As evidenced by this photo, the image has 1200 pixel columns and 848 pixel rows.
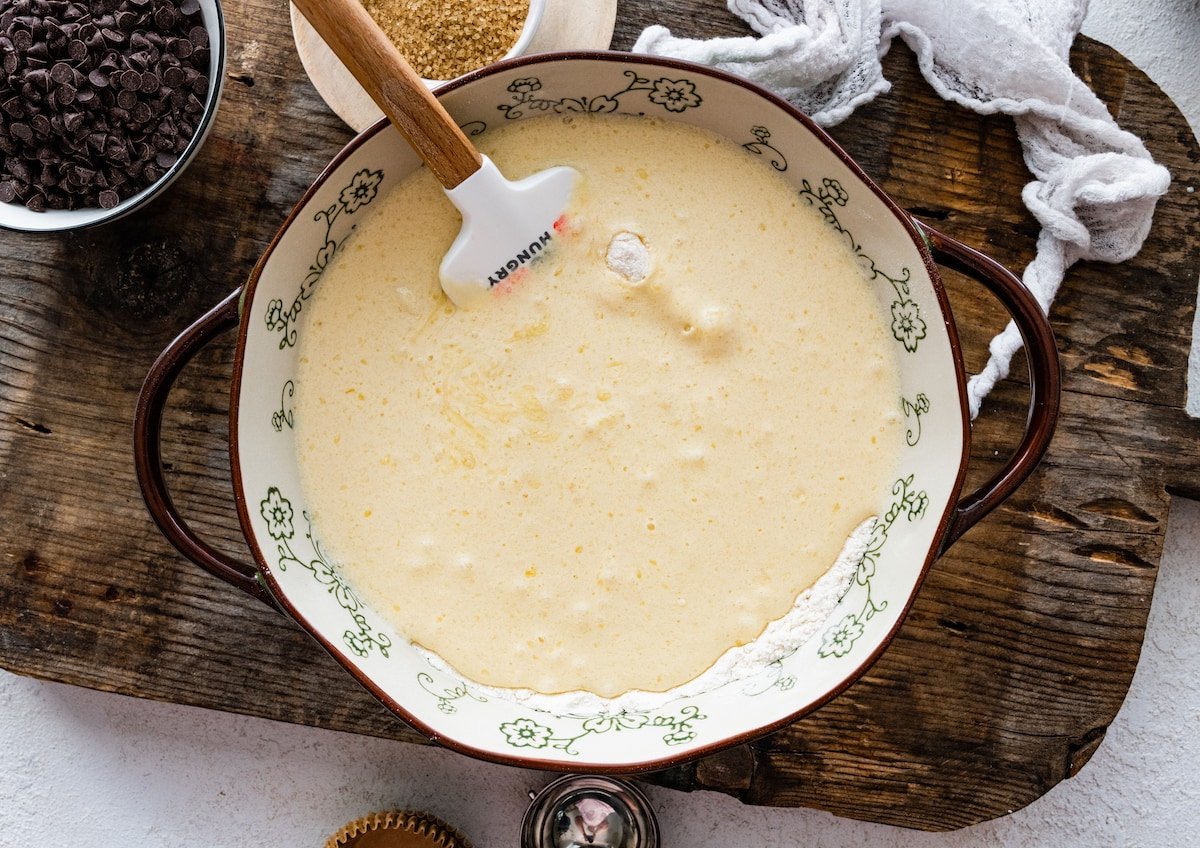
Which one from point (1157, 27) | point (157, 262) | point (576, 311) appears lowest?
point (1157, 27)

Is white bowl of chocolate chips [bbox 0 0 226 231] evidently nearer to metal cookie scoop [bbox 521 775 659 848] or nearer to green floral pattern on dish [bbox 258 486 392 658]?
green floral pattern on dish [bbox 258 486 392 658]

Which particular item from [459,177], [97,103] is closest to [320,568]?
[459,177]

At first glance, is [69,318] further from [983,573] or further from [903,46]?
[983,573]

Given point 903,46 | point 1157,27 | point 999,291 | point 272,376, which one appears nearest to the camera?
point 999,291

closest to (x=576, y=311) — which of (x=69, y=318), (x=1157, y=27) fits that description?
(x=69, y=318)

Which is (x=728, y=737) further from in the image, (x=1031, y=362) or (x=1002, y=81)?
(x=1002, y=81)

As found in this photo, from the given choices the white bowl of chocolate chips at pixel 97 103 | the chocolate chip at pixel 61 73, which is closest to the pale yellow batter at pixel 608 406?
the white bowl of chocolate chips at pixel 97 103
